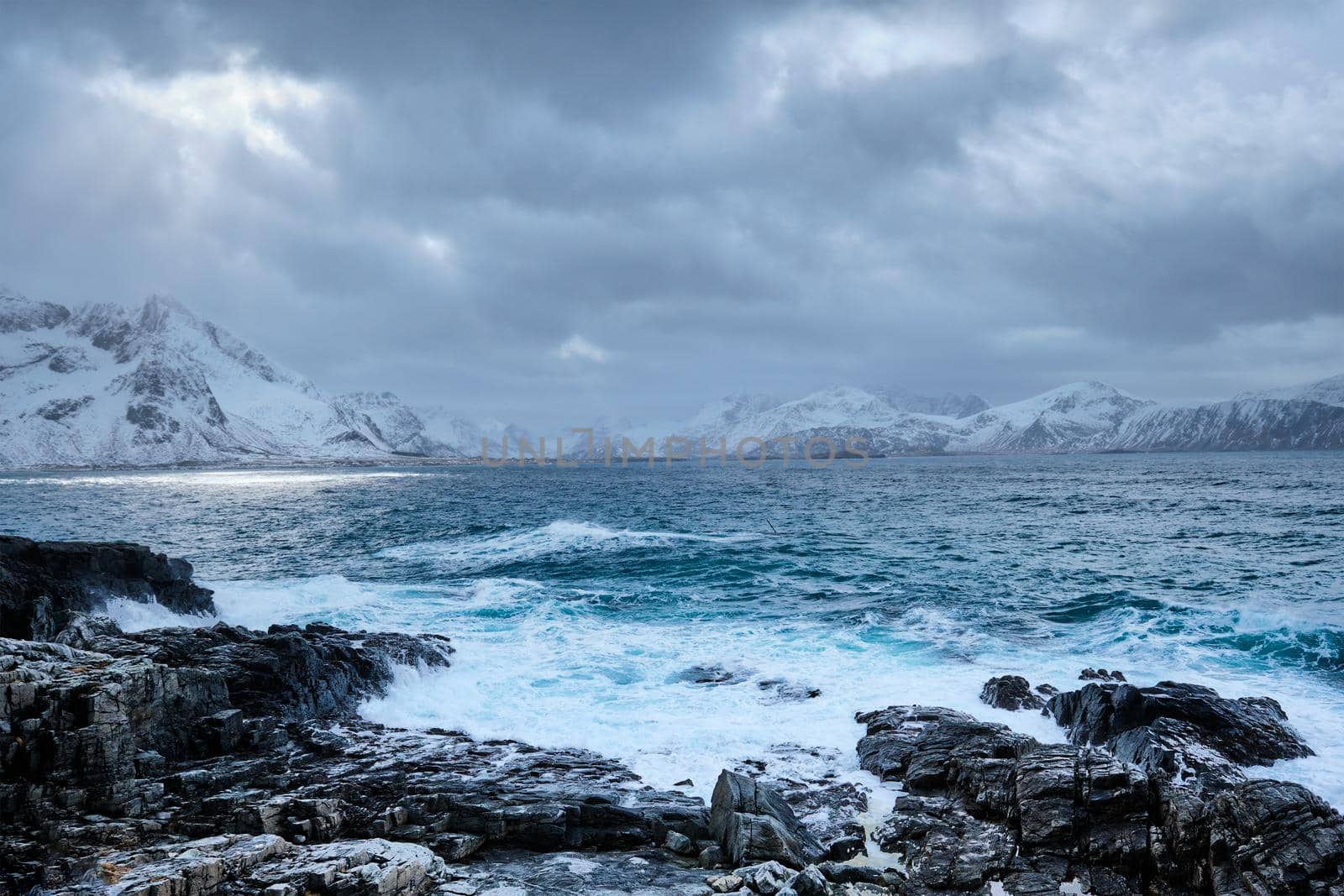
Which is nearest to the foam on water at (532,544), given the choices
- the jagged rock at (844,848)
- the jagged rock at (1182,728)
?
the jagged rock at (844,848)

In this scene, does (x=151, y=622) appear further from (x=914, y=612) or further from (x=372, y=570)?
(x=914, y=612)

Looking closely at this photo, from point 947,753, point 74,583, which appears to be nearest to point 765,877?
point 947,753

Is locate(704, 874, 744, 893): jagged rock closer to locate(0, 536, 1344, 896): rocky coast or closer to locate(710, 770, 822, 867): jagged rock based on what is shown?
locate(0, 536, 1344, 896): rocky coast

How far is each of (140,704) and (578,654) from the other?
12.3 meters

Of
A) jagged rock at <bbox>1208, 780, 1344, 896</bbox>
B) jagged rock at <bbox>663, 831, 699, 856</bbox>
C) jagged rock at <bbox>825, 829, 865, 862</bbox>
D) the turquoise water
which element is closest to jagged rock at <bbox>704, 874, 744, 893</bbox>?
jagged rock at <bbox>663, 831, 699, 856</bbox>

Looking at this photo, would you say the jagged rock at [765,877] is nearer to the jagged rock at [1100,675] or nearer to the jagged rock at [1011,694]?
the jagged rock at [1011,694]

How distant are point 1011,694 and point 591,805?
38.4 ft

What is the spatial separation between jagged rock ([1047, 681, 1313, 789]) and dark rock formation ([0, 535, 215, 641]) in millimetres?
27199

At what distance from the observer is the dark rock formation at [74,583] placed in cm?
2145

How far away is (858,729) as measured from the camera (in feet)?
56.0

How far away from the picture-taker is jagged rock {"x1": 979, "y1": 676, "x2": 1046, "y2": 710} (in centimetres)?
1805

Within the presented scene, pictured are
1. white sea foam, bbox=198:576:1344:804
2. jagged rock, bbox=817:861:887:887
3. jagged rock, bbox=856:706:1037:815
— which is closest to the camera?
jagged rock, bbox=817:861:887:887

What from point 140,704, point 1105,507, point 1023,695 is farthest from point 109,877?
point 1105,507

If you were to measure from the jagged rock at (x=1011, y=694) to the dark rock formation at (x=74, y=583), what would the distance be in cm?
2563
